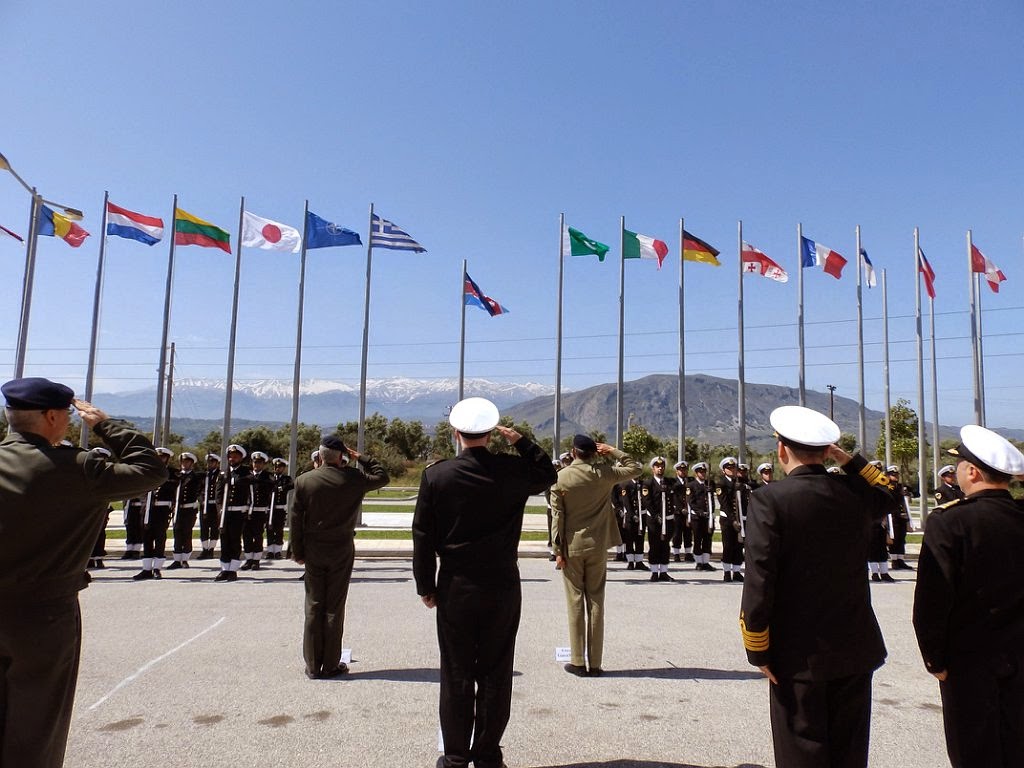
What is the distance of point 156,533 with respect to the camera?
39.0ft

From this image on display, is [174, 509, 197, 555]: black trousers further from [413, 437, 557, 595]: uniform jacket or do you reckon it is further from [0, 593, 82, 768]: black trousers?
[0, 593, 82, 768]: black trousers

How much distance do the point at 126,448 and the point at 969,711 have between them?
4.01 metres

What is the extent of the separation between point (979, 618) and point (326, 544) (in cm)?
483

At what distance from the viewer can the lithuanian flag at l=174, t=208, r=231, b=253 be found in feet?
63.5

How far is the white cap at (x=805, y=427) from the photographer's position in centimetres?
310

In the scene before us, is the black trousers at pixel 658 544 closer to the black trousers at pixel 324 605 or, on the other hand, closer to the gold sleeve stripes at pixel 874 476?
the black trousers at pixel 324 605

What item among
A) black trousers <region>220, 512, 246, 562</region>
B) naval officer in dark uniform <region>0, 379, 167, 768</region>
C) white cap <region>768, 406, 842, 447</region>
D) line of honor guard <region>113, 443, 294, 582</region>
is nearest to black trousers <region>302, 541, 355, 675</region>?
naval officer in dark uniform <region>0, 379, 167, 768</region>

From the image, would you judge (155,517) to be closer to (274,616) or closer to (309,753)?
(274,616)

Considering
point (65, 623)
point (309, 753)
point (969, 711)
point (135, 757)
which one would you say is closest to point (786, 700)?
point (969, 711)

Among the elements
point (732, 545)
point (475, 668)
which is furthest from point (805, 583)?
point (732, 545)

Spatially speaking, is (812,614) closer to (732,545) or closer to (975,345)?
(732,545)

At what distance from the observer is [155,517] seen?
12.1 metres

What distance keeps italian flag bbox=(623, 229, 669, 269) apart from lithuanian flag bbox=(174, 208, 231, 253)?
12267 millimetres

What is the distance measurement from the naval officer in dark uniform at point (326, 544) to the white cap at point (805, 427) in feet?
13.1
